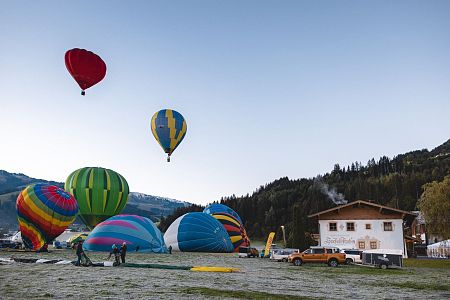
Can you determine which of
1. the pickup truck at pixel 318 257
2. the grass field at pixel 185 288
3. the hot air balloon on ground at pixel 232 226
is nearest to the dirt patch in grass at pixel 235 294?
the grass field at pixel 185 288

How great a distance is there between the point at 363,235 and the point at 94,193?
110 feet

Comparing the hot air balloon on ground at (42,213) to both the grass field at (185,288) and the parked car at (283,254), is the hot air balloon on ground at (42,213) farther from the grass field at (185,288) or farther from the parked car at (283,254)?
the parked car at (283,254)

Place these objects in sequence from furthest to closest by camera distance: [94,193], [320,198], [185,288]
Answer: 1. [320,198]
2. [94,193]
3. [185,288]

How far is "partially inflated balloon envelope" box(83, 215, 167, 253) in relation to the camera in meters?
40.8

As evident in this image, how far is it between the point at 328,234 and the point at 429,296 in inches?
1456

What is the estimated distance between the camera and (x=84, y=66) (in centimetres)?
3709

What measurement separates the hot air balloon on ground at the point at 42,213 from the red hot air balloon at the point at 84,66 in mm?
10068

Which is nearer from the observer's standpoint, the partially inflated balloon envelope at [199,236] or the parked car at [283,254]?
the parked car at [283,254]

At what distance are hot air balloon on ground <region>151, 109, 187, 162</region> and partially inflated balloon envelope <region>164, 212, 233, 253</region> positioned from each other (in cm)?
814

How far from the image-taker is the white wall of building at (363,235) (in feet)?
165

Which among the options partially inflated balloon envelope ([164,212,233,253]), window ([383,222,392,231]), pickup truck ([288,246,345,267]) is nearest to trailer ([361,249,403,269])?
pickup truck ([288,246,345,267])

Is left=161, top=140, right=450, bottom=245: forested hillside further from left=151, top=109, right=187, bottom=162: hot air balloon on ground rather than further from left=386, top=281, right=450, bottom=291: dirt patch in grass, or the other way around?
left=386, top=281, right=450, bottom=291: dirt patch in grass

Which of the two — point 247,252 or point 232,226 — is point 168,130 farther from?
point 232,226

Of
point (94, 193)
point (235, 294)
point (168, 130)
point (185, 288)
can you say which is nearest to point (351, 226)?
point (168, 130)
